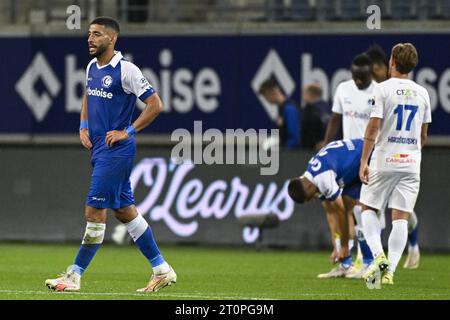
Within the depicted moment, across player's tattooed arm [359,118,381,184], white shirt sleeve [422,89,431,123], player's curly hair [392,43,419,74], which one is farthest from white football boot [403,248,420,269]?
player's curly hair [392,43,419,74]

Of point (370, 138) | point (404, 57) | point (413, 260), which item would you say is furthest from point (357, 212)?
point (404, 57)

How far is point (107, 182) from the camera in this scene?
34.4ft

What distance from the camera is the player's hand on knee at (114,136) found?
10.5 m

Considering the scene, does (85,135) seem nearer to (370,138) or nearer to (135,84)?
(135,84)

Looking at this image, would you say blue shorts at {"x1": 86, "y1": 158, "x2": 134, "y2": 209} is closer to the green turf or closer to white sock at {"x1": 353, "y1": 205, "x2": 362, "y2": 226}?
the green turf

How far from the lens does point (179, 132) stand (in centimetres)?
1892

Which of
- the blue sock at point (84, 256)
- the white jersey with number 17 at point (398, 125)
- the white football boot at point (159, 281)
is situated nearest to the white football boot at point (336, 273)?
the white jersey with number 17 at point (398, 125)

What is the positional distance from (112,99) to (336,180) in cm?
318

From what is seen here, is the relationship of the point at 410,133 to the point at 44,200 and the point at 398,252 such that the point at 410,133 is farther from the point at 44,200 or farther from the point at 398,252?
the point at 44,200

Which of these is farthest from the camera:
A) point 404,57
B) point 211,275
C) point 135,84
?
point 211,275

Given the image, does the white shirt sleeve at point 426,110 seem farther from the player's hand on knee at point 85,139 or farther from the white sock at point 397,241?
the player's hand on knee at point 85,139

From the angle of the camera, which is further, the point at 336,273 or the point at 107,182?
the point at 336,273
